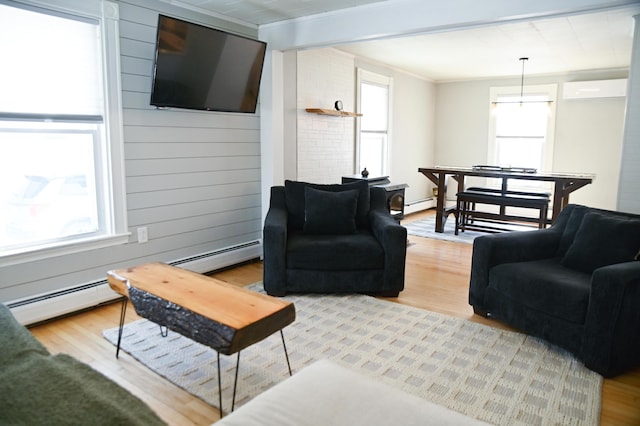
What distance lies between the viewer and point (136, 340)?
2803mm

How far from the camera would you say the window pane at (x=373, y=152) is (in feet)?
21.4

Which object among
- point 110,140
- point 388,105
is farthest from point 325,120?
point 110,140

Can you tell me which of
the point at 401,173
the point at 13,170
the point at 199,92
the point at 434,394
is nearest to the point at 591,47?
the point at 401,173

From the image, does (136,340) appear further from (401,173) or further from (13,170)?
(401,173)

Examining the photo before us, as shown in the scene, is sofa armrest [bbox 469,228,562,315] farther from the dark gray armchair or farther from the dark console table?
the dark console table

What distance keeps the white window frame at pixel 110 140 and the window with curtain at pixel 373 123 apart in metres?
3.51

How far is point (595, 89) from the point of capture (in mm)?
6750

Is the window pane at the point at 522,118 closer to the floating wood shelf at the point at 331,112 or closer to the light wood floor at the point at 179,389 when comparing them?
the floating wood shelf at the point at 331,112

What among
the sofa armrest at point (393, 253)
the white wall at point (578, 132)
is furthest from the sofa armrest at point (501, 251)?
the white wall at point (578, 132)

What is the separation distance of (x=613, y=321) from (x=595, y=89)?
5.60m

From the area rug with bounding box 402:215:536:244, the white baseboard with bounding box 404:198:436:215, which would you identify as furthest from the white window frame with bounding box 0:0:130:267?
the white baseboard with bounding box 404:198:436:215

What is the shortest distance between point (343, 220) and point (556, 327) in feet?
5.85

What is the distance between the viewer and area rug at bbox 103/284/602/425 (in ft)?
7.20

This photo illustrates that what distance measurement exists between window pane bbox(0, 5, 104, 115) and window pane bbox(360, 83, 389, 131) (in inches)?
150
